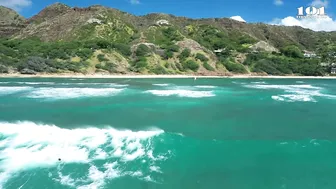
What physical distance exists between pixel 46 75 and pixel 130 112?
51.9 m

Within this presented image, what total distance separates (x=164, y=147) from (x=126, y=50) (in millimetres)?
77318

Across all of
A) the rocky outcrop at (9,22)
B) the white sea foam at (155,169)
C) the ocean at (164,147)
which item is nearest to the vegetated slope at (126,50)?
the rocky outcrop at (9,22)

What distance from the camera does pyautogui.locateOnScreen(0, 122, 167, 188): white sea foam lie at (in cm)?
1445

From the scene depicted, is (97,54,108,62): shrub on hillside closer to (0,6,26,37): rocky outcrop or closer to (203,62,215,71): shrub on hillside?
(203,62,215,71): shrub on hillside

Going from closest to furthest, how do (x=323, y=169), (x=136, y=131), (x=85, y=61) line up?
(x=323, y=169) → (x=136, y=131) → (x=85, y=61)

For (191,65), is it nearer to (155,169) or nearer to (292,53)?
(292,53)

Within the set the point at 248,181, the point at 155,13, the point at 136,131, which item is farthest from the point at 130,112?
the point at 155,13

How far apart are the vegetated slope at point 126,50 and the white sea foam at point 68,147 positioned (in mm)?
59200

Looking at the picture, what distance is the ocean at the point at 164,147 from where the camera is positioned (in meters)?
13.8

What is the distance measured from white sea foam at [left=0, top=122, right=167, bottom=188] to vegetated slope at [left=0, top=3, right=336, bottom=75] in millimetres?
59200

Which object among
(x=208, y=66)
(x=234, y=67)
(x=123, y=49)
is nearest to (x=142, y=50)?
(x=123, y=49)

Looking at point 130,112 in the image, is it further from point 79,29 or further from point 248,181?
point 79,29

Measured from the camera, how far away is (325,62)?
104 m

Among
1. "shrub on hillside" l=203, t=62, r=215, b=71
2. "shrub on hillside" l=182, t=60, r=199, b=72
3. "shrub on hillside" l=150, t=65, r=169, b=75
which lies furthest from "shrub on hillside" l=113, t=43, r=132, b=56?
"shrub on hillside" l=203, t=62, r=215, b=71
